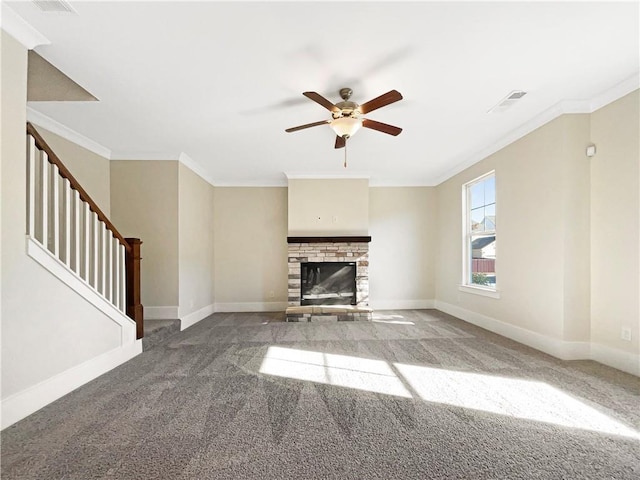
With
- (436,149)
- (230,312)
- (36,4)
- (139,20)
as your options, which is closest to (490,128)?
(436,149)

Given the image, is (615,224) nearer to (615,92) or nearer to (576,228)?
(576,228)

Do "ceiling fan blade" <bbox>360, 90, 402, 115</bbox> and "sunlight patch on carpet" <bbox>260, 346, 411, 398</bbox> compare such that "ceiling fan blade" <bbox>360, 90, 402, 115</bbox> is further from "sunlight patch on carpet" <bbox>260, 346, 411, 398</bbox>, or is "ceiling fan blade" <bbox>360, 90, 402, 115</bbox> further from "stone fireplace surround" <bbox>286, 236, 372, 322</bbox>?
"stone fireplace surround" <bbox>286, 236, 372, 322</bbox>

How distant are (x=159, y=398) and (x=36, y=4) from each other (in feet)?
8.81

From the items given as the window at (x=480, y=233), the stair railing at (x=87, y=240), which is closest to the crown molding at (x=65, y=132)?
the stair railing at (x=87, y=240)

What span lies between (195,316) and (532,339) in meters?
4.65

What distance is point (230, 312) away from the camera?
19.6ft

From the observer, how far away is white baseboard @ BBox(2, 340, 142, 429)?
202 cm

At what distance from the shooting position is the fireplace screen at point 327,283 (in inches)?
223

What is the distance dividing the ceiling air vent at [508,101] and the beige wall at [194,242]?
4.09 m

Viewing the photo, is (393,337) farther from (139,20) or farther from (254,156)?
(139,20)

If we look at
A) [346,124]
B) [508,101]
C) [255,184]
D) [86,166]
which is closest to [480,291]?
[508,101]

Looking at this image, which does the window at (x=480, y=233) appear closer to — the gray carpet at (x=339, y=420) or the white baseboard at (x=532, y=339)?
the white baseboard at (x=532, y=339)

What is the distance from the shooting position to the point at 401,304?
6180mm

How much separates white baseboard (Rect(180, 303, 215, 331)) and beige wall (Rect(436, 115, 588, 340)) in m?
4.36
